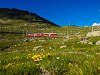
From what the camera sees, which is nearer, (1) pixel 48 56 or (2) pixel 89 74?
(2) pixel 89 74

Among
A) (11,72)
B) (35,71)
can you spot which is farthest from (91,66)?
(11,72)

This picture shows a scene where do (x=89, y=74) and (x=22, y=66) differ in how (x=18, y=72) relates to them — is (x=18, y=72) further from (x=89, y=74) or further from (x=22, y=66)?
(x=89, y=74)

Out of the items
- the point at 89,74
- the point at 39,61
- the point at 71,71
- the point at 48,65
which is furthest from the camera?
the point at 39,61

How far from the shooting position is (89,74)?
371 inches

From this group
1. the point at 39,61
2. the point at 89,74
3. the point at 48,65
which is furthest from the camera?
the point at 39,61

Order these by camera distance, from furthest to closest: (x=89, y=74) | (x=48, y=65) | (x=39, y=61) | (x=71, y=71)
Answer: (x=39, y=61)
(x=48, y=65)
(x=71, y=71)
(x=89, y=74)

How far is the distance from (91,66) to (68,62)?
5.26 ft

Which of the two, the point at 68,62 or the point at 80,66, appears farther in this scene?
the point at 68,62

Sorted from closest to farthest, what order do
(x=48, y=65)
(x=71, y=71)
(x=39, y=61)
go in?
(x=71, y=71) < (x=48, y=65) < (x=39, y=61)

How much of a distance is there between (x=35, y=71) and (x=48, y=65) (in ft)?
2.07

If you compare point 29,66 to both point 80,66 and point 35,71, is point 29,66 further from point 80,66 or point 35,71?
point 80,66

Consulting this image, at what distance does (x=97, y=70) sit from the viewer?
9.62 meters

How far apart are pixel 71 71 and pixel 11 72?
7.05 feet

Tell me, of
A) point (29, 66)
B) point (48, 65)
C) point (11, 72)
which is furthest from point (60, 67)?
point (11, 72)
